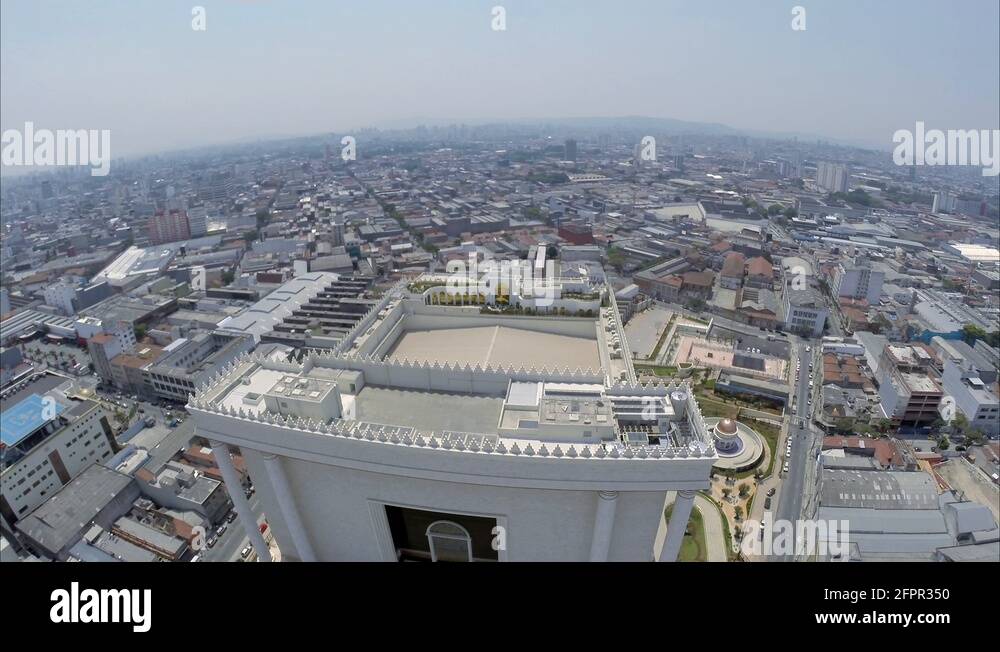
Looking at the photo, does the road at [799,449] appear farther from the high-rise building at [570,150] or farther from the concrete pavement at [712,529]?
the high-rise building at [570,150]

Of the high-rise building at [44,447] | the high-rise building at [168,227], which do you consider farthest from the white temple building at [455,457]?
the high-rise building at [168,227]

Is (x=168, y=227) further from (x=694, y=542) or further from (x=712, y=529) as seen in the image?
(x=712, y=529)

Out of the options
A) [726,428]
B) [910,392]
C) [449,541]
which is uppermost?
[449,541]

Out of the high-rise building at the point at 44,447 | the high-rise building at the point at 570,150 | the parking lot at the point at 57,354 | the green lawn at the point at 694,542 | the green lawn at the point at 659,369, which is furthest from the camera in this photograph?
the high-rise building at the point at 570,150

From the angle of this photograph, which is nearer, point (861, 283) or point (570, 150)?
point (861, 283)

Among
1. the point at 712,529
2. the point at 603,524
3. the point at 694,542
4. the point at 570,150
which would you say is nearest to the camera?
the point at 603,524

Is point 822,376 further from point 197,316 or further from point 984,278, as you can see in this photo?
point 197,316

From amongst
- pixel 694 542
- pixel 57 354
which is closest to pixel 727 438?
pixel 694 542

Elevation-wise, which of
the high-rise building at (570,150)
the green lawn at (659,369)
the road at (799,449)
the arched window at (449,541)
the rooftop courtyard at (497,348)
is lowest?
the road at (799,449)
